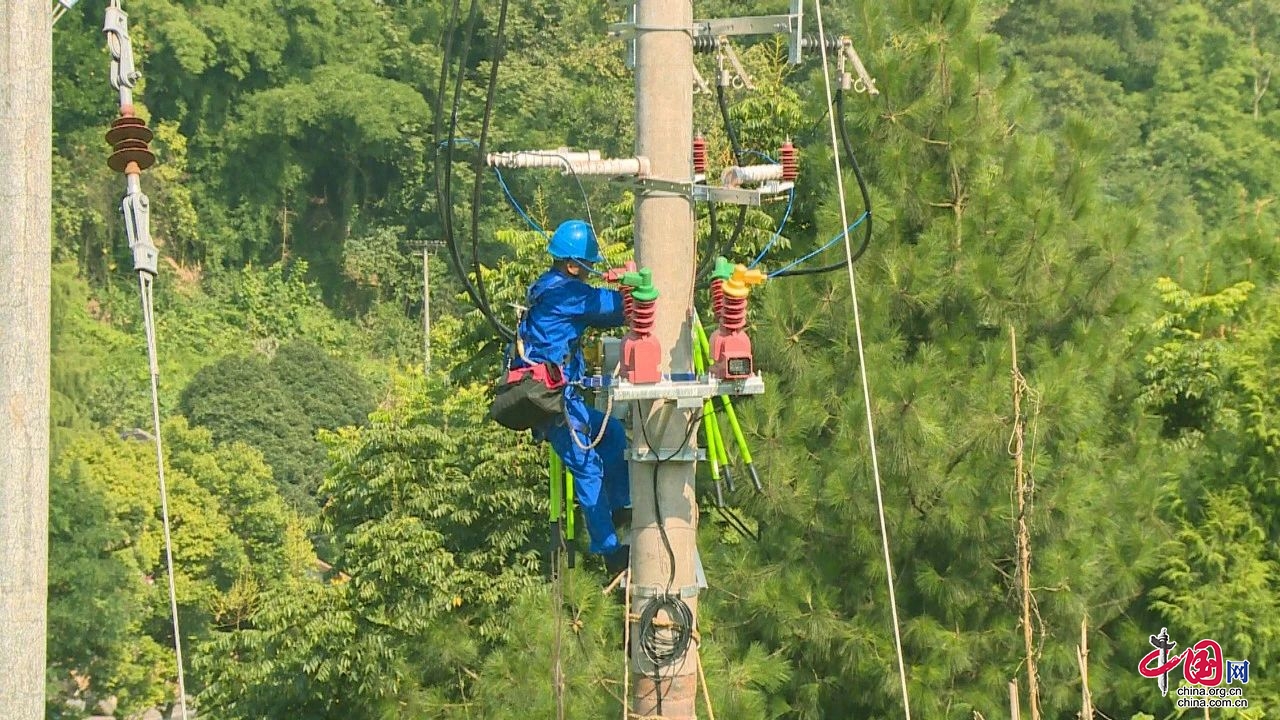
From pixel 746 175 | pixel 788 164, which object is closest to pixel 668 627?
pixel 746 175

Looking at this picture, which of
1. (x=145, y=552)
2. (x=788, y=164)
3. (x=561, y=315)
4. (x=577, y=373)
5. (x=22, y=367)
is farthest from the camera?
(x=145, y=552)

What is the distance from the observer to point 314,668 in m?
16.0

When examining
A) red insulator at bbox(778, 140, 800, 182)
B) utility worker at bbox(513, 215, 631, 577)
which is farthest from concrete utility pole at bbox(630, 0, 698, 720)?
utility worker at bbox(513, 215, 631, 577)

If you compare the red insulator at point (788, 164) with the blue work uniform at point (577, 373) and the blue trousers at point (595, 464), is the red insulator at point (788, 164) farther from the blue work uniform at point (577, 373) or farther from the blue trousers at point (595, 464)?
the blue trousers at point (595, 464)

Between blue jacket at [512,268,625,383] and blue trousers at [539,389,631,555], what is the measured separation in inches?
6.4

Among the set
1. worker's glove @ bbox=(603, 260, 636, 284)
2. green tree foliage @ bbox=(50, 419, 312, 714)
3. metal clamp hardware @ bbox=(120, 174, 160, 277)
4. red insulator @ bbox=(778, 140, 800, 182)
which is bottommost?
green tree foliage @ bbox=(50, 419, 312, 714)

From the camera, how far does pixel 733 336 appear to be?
659 cm

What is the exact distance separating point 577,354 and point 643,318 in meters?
1.25

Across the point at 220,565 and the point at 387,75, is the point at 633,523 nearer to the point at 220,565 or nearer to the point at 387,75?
the point at 220,565

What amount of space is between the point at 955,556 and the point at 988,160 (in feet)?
8.29

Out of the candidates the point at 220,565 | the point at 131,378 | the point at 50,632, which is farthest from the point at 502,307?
the point at 131,378

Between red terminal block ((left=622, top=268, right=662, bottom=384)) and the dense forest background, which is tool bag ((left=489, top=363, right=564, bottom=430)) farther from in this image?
red terminal block ((left=622, top=268, right=662, bottom=384))

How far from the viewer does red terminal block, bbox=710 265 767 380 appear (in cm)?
657

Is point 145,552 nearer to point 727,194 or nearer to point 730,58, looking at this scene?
point 730,58
